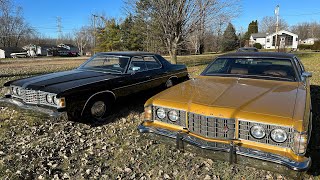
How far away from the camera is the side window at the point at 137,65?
5858mm

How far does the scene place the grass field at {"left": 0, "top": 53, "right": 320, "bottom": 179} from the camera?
3.32 m

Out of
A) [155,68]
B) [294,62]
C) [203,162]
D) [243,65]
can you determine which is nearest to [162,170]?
[203,162]

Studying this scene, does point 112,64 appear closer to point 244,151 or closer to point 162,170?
point 162,170

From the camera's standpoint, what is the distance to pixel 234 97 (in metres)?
3.27

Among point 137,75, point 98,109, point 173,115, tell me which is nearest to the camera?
point 173,115

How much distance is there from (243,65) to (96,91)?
2.96 metres

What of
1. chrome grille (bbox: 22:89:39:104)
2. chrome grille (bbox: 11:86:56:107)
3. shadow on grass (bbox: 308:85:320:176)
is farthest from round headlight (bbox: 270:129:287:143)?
chrome grille (bbox: 22:89:39:104)

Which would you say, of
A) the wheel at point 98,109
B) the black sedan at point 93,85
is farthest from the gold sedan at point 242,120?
the wheel at point 98,109

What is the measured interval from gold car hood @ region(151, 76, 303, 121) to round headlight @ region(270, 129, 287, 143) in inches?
6.9

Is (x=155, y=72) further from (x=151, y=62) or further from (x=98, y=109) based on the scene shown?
(x=98, y=109)

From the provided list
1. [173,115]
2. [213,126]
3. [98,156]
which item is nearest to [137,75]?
[98,156]

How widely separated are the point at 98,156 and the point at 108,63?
2877mm

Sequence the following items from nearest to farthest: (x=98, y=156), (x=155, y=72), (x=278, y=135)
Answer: (x=278, y=135) → (x=98, y=156) → (x=155, y=72)

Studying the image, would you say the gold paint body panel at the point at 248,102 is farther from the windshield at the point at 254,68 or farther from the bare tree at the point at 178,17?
the bare tree at the point at 178,17
